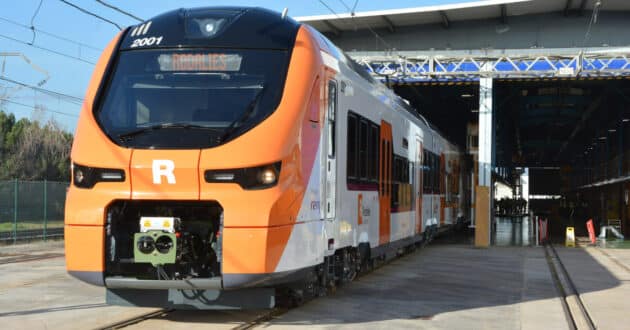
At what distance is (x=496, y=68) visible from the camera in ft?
89.0

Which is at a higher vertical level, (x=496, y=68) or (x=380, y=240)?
(x=496, y=68)

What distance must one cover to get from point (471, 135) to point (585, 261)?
15701 mm

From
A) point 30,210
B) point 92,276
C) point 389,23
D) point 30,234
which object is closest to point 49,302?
point 92,276

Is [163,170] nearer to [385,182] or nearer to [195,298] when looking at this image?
[195,298]

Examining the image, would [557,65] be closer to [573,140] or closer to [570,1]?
[570,1]

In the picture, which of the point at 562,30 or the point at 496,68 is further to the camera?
the point at 562,30

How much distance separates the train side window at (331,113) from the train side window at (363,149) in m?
1.57

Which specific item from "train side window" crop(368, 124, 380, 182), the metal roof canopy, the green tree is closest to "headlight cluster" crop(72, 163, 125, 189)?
"train side window" crop(368, 124, 380, 182)

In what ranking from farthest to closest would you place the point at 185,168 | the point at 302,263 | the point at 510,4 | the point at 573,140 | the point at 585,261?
the point at 573,140 < the point at 510,4 < the point at 585,261 < the point at 302,263 < the point at 185,168

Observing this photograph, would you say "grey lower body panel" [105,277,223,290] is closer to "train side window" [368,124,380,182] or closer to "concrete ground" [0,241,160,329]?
"concrete ground" [0,241,160,329]

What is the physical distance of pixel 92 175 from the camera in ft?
28.1

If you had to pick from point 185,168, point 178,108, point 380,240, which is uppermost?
point 178,108

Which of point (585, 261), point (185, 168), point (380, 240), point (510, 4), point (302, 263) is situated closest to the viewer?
point (185, 168)

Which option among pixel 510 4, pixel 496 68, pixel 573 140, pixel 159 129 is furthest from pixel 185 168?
pixel 573 140
